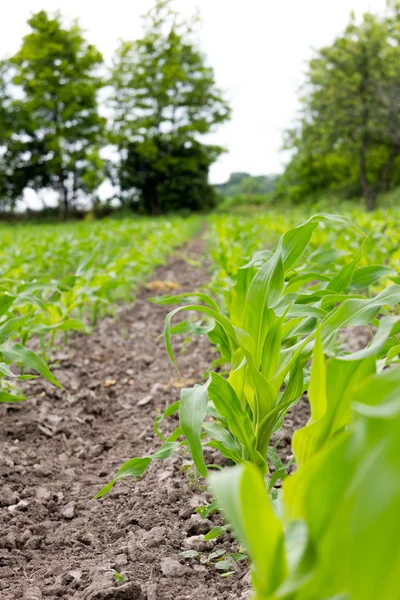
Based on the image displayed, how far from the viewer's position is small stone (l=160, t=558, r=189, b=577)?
170 cm

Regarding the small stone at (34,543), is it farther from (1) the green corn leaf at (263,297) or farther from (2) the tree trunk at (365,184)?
(2) the tree trunk at (365,184)

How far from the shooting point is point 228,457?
195cm

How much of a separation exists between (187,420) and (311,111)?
27798mm

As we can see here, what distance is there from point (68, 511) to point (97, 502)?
13cm

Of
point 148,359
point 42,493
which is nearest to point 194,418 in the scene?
point 42,493

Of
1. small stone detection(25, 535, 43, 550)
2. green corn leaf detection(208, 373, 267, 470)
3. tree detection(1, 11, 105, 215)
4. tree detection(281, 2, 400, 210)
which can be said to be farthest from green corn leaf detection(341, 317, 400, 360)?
tree detection(1, 11, 105, 215)

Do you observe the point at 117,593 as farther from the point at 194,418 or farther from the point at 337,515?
the point at 337,515

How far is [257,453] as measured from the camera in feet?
5.97

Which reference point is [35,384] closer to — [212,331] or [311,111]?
[212,331]

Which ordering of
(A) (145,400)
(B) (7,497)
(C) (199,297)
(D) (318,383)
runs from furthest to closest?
(A) (145,400)
(B) (7,497)
(C) (199,297)
(D) (318,383)

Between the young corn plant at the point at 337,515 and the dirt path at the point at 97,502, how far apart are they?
76 centimetres

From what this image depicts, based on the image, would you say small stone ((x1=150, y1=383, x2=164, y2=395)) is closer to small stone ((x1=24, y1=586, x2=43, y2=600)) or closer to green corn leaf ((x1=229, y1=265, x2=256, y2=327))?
green corn leaf ((x1=229, y1=265, x2=256, y2=327))

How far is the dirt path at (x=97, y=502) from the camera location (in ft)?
5.57

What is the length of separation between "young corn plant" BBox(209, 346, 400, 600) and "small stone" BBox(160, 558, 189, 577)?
0.83m
